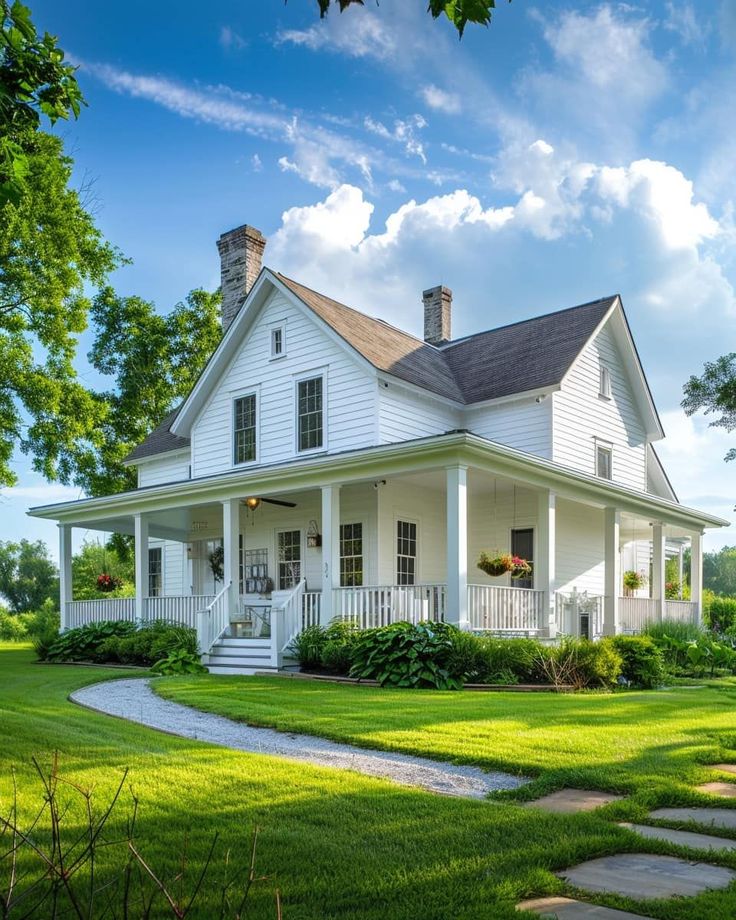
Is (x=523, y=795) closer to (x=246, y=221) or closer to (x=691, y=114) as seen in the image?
(x=691, y=114)

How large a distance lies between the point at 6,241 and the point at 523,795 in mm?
24792

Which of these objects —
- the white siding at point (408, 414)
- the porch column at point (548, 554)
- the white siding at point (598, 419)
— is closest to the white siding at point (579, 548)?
the white siding at point (598, 419)

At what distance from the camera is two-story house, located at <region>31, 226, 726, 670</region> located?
15.7 m

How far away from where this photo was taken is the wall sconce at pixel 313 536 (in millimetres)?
18328

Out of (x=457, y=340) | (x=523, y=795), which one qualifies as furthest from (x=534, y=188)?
(x=523, y=795)

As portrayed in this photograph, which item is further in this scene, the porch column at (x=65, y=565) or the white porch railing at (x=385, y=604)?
the porch column at (x=65, y=565)

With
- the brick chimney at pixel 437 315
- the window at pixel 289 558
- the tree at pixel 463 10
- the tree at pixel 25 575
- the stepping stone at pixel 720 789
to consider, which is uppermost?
the brick chimney at pixel 437 315

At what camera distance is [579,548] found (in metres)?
20.0

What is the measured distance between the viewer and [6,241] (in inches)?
1020

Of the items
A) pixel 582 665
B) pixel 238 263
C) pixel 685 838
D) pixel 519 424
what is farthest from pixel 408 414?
pixel 685 838

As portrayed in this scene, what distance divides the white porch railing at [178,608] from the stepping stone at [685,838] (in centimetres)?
1382

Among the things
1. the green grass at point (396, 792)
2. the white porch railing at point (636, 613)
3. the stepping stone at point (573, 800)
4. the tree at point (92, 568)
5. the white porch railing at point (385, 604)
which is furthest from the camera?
the tree at point (92, 568)

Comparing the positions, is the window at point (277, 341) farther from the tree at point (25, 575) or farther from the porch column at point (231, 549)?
the tree at point (25, 575)

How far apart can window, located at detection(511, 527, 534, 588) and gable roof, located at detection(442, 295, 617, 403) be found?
301cm
